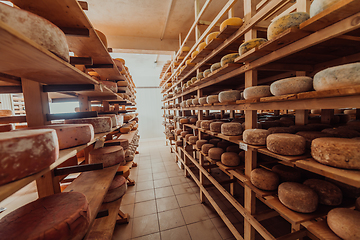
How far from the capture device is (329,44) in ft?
3.84

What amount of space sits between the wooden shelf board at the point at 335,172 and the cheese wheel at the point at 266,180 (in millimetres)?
440

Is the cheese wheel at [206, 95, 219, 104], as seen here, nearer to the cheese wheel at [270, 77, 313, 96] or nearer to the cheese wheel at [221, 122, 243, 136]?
the cheese wheel at [221, 122, 243, 136]

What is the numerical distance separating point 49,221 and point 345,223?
1.73 m

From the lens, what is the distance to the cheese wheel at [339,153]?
0.84 meters

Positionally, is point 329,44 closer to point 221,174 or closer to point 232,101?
point 232,101

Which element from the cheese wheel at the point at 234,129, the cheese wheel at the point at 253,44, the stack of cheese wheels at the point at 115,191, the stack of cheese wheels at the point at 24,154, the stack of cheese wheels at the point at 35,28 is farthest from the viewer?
the stack of cheese wheels at the point at 115,191

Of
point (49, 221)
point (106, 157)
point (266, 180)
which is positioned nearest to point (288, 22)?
point (266, 180)

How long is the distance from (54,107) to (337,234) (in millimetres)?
9719

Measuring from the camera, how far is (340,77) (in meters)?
0.83

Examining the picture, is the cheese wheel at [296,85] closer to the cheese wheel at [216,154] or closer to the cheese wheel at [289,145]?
the cheese wheel at [289,145]

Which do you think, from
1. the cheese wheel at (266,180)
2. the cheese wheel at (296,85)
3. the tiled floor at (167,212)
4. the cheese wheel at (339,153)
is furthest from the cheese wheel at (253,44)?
the tiled floor at (167,212)

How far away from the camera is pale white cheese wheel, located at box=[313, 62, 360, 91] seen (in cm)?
79

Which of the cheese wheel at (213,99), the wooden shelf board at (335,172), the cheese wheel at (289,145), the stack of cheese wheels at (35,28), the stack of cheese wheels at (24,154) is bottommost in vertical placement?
the wooden shelf board at (335,172)

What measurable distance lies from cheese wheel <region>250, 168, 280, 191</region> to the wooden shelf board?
440 millimetres
